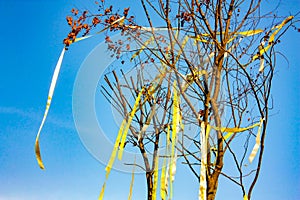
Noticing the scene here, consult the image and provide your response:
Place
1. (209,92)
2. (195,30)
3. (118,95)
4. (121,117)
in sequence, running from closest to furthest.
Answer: (209,92), (195,30), (121,117), (118,95)

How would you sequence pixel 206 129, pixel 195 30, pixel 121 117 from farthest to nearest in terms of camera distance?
pixel 121 117
pixel 195 30
pixel 206 129

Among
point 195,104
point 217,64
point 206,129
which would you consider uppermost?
point 217,64

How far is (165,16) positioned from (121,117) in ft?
1.96

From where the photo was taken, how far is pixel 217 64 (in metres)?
1.75

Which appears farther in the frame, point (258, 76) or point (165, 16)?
point (258, 76)

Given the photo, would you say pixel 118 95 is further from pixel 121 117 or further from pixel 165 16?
pixel 165 16

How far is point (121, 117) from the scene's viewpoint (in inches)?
80.1

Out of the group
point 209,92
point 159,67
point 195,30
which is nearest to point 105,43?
point 159,67

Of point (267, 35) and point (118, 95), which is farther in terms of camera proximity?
point (118, 95)

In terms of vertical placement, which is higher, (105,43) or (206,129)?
(105,43)

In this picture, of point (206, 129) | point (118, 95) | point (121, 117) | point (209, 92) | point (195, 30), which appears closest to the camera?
point (206, 129)

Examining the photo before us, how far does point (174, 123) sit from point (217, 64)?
1.16 ft

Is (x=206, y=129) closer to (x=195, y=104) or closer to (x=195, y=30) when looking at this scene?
(x=195, y=104)

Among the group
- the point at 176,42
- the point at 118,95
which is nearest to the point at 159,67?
the point at 176,42
